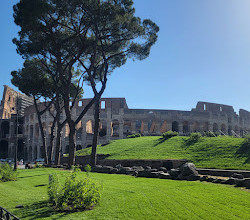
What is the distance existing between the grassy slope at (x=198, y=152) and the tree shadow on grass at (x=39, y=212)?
7.98 metres

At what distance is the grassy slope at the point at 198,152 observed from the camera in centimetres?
1140

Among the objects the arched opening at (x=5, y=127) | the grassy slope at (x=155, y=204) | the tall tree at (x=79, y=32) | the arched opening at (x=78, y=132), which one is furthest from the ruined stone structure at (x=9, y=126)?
the grassy slope at (x=155, y=204)

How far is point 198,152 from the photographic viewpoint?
13977 mm

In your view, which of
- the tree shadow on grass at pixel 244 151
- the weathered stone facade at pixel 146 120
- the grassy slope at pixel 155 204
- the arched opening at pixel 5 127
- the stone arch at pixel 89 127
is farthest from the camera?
the arched opening at pixel 5 127

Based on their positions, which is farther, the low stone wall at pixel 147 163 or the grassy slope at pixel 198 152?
the low stone wall at pixel 147 163

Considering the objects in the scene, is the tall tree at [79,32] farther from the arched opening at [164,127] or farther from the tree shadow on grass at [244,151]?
the arched opening at [164,127]

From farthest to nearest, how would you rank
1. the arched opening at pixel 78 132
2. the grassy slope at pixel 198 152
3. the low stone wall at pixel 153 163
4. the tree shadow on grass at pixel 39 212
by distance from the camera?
the arched opening at pixel 78 132 < the low stone wall at pixel 153 163 < the grassy slope at pixel 198 152 < the tree shadow on grass at pixel 39 212

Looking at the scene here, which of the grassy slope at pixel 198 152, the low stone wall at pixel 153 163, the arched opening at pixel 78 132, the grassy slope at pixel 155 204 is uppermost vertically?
the arched opening at pixel 78 132

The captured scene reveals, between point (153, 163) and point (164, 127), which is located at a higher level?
point (164, 127)

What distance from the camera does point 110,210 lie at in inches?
195

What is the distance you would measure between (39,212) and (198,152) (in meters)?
10.6

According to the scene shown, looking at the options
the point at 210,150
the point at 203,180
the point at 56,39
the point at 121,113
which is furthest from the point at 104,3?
the point at 121,113

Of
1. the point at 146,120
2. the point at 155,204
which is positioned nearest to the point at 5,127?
the point at 146,120

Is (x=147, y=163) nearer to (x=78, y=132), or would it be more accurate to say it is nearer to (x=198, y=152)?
(x=198, y=152)
